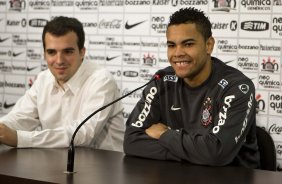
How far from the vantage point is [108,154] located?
2279 millimetres

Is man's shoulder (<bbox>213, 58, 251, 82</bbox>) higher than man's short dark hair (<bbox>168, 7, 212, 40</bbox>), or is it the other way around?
man's short dark hair (<bbox>168, 7, 212, 40</bbox>)

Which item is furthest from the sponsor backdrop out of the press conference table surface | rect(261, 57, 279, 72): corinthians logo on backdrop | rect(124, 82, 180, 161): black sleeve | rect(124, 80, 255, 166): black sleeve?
the press conference table surface

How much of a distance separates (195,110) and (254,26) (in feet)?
3.15

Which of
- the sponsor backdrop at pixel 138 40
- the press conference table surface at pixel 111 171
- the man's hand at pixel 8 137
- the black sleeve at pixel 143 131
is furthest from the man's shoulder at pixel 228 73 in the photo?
the man's hand at pixel 8 137

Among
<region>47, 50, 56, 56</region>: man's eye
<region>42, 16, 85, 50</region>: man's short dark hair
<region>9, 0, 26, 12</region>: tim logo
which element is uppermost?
<region>9, 0, 26, 12</region>: tim logo

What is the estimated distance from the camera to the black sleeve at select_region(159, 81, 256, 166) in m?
2.08

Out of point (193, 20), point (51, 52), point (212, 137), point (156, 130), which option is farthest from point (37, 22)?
point (212, 137)

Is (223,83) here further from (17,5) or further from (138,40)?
(17,5)

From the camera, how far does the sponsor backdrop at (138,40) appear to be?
2.99m

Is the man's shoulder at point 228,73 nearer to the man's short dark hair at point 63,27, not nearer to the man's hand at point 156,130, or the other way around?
the man's hand at point 156,130

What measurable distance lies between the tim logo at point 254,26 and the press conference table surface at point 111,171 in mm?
1299

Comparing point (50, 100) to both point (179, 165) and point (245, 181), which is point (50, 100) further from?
point (245, 181)

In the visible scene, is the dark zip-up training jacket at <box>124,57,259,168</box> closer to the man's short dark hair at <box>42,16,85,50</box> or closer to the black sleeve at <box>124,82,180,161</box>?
the black sleeve at <box>124,82,180,161</box>

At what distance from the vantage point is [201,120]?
2324 millimetres
